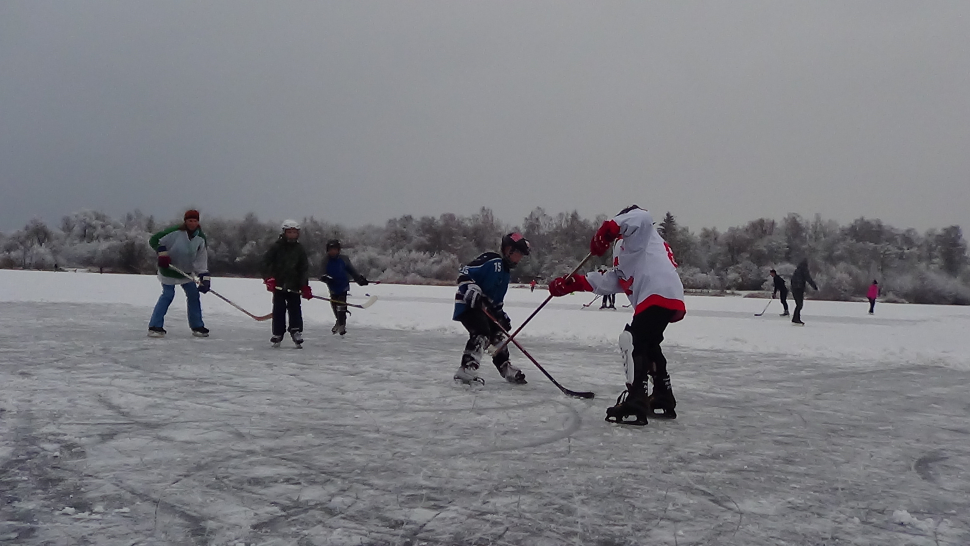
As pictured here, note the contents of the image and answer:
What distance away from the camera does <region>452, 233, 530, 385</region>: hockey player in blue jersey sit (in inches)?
208

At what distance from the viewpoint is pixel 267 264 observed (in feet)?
25.0

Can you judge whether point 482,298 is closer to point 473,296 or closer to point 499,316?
point 473,296

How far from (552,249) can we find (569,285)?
218 feet

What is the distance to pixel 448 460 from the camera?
126 inches

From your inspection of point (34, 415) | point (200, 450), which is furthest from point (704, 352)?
point (34, 415)

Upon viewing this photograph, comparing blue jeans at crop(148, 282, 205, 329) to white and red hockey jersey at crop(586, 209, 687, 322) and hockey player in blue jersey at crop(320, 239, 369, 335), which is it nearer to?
hockey player in blue jersey at crop(320, 239, 369, 335)

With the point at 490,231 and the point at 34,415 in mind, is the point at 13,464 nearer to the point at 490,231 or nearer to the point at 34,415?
the point at 34,415

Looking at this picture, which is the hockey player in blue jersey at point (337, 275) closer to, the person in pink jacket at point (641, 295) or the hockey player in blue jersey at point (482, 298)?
the hockey player in blue jersey at point (482, 298)

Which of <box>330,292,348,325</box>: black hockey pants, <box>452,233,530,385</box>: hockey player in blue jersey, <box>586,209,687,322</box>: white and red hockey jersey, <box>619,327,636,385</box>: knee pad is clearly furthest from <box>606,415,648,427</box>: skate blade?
<box>330,292,348,325</box>: black hockey pants

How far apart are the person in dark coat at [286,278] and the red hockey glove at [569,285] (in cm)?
390

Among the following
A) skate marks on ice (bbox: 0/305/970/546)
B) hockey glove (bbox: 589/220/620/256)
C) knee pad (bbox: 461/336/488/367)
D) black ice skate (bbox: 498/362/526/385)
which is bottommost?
skate marks on ice (bbox: 0/305/970/546)

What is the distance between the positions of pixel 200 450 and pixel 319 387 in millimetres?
1847

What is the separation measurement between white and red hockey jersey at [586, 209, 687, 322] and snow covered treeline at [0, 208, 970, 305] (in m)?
39.9

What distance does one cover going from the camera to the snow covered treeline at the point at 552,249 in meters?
47.0
